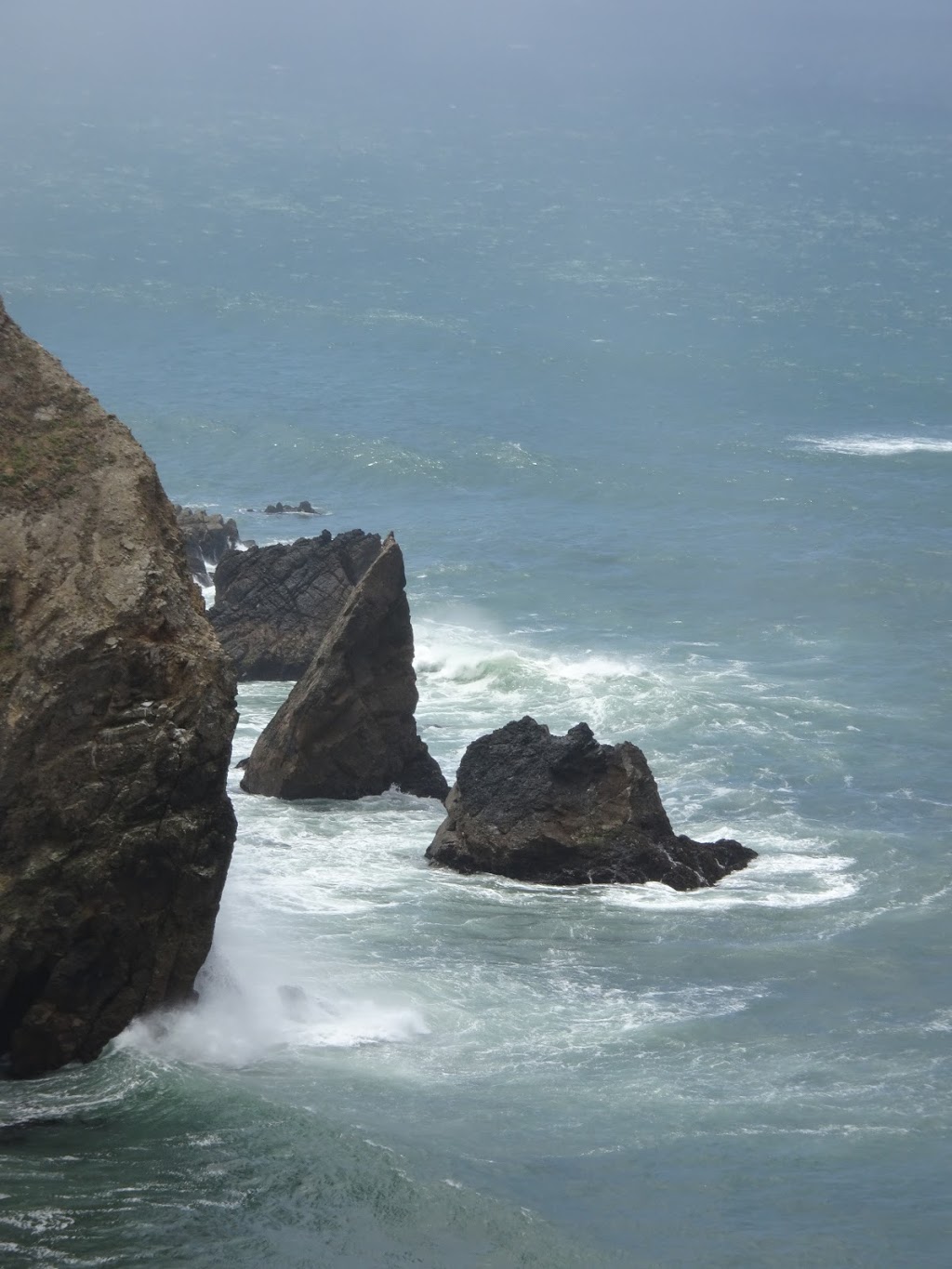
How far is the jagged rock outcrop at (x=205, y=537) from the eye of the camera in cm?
5597

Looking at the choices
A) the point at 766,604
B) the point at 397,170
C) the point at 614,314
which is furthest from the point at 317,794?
the point at 397,170

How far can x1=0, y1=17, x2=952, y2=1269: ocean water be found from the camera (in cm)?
1919

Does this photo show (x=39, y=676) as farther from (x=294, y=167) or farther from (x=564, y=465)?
(x=294, y=167)

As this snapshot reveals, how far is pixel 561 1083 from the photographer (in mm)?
21922

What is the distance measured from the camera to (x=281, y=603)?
45.8 metres

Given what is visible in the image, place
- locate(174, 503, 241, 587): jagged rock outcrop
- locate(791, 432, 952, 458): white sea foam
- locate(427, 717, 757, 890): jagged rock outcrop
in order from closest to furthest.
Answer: locate(427, 717, 757, 890): jagged rock outcrop
locate(174, 503, 241, 587): jagged rock outcrop
locate(791, 432, 952, 458): white sea foam

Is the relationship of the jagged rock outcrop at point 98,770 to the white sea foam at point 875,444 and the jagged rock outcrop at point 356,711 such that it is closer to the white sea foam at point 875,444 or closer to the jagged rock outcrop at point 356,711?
the jagged rock outcrop at point 356,711

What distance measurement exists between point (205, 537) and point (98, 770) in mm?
37989

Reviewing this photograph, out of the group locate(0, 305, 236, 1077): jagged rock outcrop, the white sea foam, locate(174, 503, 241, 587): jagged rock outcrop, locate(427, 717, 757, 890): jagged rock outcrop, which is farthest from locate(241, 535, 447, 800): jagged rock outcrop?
the white sea foam

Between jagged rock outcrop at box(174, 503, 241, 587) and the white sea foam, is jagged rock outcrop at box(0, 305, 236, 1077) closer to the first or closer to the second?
jagged rock outcrop at box(174, 503, 241, 587)

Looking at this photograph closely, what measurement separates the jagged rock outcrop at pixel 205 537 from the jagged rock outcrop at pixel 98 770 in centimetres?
3419

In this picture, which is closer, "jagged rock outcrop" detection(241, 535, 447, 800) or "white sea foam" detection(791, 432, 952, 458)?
"jagged rock outcrop" detection(241, 535, 447, 800)

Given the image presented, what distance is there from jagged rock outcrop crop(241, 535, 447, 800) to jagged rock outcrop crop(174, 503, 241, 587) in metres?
20.7

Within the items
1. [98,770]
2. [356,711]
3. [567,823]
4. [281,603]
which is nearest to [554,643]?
[281,603]
